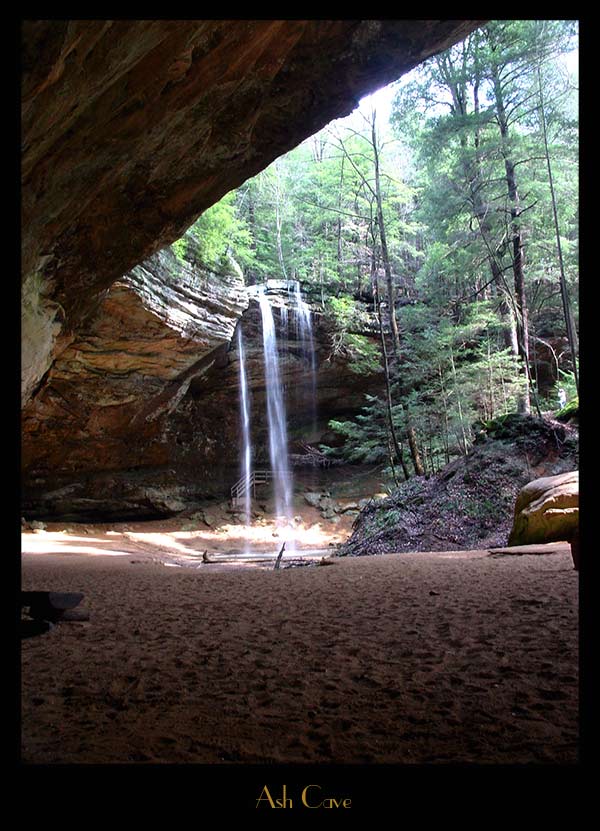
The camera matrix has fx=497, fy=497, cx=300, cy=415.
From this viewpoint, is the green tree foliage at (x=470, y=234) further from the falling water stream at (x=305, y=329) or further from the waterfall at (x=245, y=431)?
the waterfall at (x=245, y=431)

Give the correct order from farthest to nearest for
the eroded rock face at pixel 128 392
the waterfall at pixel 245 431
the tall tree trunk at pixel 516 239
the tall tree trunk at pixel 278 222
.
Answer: the tall tree trunk at pixel 278 222, the waterfall at pixel 245 431, the eroded rock face at pixel 128 392, the tall tree trunk at pixel 516 239

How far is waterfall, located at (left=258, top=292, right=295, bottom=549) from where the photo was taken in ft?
67.8

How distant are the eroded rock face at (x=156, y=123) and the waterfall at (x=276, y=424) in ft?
32.9

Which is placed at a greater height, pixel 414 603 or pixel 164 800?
pixel 164 800

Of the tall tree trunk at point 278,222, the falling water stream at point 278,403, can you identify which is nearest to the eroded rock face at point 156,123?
the falling water stream at point 278,403

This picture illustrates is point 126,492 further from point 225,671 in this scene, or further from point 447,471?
point 225,671

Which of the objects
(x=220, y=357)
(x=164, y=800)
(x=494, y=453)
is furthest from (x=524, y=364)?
(x=164, y=800)

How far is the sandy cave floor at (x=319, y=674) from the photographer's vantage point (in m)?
2.03

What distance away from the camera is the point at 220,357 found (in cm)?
1988

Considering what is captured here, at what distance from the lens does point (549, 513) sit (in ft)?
26.4

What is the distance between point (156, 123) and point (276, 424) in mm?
17169

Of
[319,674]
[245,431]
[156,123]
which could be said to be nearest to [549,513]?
[319,674]

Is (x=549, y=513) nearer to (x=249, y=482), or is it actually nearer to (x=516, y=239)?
(x=516, y=239)

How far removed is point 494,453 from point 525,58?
37.7ft
